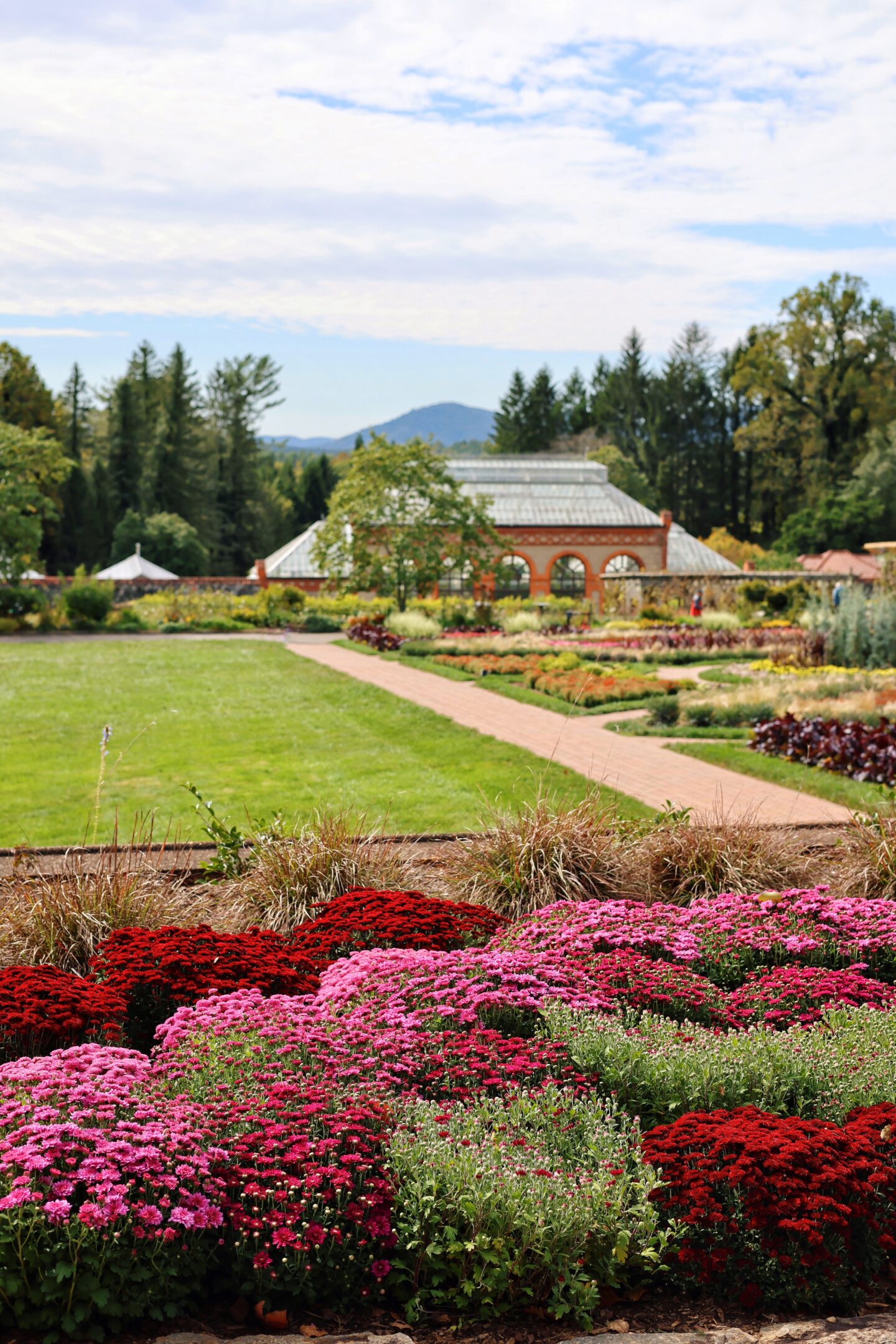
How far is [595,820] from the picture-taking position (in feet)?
17.7

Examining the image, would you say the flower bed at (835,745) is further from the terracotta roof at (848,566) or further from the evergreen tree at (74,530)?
the evergreen tree at (74,530)

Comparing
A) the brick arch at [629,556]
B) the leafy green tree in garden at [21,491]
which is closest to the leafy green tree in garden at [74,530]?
the leafy green tree in garden at [21,491]

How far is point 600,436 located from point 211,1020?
6264cm

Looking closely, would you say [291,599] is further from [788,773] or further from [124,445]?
[788,773]

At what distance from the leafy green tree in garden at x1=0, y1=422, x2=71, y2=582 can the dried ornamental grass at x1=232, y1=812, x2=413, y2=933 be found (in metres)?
24.8

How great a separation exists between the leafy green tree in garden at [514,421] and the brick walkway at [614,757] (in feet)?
150

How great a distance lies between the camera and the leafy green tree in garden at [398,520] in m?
26.0

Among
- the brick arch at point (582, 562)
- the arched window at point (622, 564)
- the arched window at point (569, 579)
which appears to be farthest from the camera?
the arched window at point (622, 564)

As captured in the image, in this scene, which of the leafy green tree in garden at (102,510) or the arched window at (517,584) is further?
the leafy green tree in garden at (102,510)

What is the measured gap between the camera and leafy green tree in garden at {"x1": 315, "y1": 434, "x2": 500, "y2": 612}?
2600 cm

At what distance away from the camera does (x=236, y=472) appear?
5438 centimetres

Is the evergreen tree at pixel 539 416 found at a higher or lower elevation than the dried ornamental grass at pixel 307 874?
higher

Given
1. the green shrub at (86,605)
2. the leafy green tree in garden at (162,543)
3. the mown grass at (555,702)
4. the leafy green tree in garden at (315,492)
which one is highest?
the leafy green tree in garden at (315,492)

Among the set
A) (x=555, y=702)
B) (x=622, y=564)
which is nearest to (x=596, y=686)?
(x=555, y=702)
